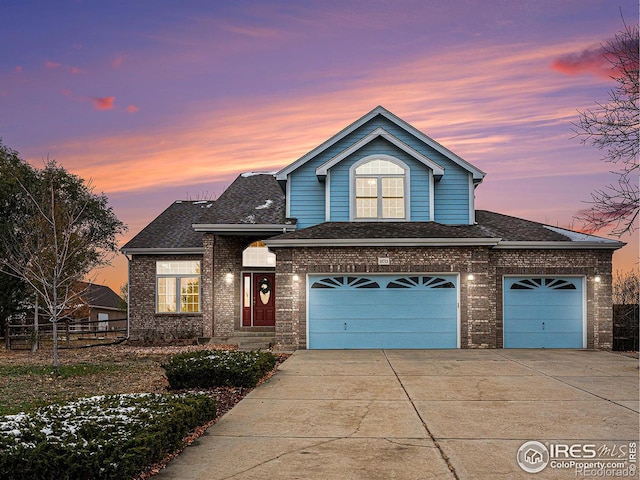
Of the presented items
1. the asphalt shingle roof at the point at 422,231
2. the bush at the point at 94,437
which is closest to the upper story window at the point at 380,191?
the asphalt shingle roof at the point at 422,231

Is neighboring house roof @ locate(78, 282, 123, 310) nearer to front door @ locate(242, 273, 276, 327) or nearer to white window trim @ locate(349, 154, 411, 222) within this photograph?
front door @ locate(242, 273, 276, 327)

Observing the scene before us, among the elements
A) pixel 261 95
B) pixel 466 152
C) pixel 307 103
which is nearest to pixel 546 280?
pixel 466 152

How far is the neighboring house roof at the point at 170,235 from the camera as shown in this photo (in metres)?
22.5

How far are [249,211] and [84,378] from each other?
9.57 m

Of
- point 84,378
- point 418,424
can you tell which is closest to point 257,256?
point 84,378

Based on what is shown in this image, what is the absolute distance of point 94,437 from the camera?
626 cm

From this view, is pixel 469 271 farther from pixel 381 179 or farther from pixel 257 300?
pixel 257 300

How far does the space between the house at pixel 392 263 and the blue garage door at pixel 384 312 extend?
32 millimetres

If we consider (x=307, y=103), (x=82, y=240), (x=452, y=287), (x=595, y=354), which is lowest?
(x=595, y=354)

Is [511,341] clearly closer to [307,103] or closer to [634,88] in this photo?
[634,88]

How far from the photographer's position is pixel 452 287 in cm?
1845

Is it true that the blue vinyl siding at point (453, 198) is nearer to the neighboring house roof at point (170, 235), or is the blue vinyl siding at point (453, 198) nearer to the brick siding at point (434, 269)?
the brick siding at point (434, 269)

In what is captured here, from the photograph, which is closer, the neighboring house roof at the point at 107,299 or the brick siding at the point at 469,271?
the brick siding at the point at 469,271

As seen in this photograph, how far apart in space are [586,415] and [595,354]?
957cm
